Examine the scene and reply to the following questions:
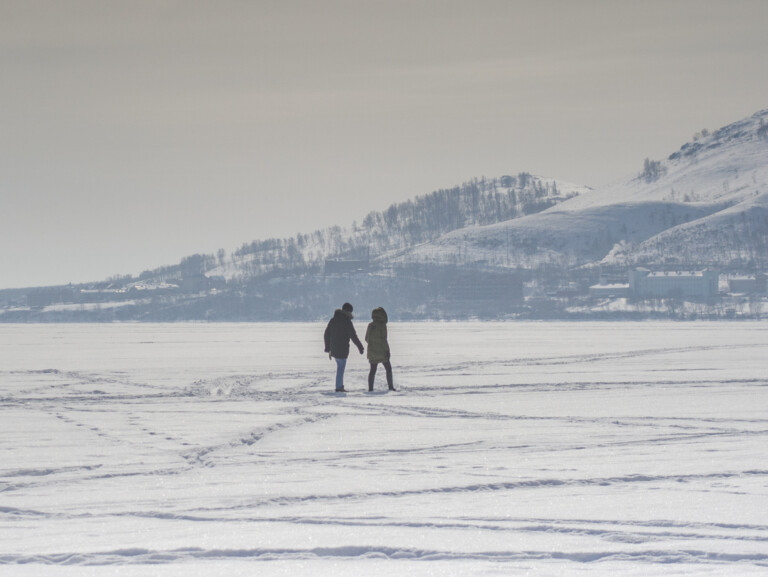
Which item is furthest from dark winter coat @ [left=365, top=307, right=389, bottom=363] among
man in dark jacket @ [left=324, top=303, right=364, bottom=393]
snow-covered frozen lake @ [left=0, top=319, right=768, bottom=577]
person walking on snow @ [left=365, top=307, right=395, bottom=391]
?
snow-covered frozen lake @ [left=0, top=319, right=768, bottom=577]

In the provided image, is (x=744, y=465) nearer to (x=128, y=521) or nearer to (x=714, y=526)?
(x=714, y=526)

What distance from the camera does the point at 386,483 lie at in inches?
414

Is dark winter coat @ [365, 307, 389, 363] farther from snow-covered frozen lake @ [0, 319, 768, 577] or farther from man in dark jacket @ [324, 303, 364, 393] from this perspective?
snow-covered frozen lake @ [0, 319, 768, 577]

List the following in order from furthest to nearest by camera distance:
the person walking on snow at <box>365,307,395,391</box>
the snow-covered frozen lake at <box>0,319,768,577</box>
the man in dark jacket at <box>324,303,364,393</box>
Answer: the person walking on snow at <box>365,307,395,391</box>, the man in dark jacket at <box>324,303,364,393</box>, the snow-covered frozen lake at <box>0,319,768,577</box>

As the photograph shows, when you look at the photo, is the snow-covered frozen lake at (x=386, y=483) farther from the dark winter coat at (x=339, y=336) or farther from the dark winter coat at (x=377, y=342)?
the dark winter coat at (x=377, y=342)

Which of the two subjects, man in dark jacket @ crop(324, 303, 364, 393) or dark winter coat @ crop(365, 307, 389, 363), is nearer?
man in dark jacket @ crop(324, 303, 364, 393)

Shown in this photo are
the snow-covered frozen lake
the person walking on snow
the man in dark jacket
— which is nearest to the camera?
the snow-covered frozen lake

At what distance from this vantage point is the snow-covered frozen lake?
24.6 feet

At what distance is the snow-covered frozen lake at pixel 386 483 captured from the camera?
751 centimetres

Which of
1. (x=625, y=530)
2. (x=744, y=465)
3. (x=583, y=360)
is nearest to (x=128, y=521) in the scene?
(x=625, y=530)

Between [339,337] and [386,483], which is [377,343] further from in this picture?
[386,483]

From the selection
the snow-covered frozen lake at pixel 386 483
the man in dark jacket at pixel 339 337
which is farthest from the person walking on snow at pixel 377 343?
the snow-covered frozen lake at pixel 386 483

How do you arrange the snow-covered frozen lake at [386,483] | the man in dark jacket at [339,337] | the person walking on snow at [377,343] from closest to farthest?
1. the snow-covered frozen lake at [386,483]
2. the man in dark jacket at [339,337]
3. the person walking on snow at [377,343]

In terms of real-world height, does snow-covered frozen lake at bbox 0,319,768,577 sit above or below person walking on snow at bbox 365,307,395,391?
below
